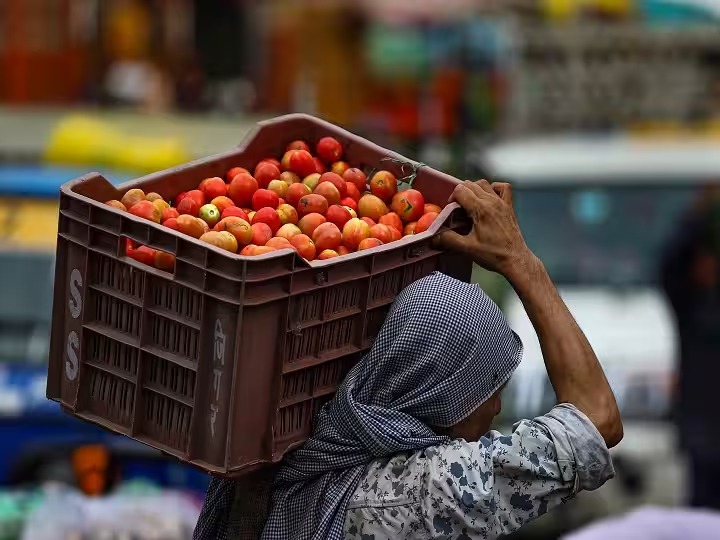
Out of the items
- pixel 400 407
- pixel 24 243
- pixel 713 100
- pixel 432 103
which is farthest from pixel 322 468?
pixel 432 103

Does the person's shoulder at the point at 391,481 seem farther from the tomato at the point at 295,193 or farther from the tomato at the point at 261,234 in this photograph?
the tomato at the point at 295,193

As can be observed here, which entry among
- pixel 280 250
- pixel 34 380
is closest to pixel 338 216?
pixel 280 250

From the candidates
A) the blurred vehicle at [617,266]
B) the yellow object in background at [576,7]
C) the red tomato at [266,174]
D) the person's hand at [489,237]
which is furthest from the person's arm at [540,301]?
the yellow object in background at [576,7]

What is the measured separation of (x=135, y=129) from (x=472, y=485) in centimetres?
658

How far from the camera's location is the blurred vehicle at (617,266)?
6.96 metres

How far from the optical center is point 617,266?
8.05 m

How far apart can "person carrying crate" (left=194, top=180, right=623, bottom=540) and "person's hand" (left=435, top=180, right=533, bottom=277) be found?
159 mm

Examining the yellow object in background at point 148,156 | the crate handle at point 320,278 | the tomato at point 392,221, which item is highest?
the tomato at point 392,221

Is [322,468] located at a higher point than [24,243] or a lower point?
higher

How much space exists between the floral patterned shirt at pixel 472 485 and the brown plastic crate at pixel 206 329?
214mm

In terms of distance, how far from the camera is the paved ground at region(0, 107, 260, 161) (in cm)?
758

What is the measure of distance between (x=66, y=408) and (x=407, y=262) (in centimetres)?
77

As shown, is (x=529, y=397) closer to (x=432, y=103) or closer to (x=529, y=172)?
(x=529, y=172)

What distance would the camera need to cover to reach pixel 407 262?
9.08 ft
